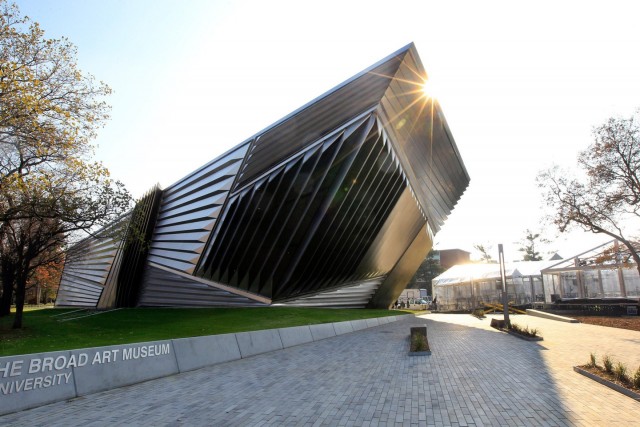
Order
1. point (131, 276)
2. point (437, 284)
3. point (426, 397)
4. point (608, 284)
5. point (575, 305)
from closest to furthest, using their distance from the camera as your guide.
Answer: point (426, 397), point (131, 276), point (575, 305), point (608, 284), point (437, 284)

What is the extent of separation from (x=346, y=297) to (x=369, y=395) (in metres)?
22.1

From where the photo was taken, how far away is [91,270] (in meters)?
30.3

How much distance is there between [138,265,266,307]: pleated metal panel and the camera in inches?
777

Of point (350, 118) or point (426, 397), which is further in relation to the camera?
point (350, 118)

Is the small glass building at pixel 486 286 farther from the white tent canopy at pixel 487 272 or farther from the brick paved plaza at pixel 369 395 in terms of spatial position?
the brick paved plaza at pixel 369 395

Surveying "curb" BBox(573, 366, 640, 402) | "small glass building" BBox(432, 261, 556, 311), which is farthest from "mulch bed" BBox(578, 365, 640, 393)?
"small glass building" BBox(432, 261, 556, 311)

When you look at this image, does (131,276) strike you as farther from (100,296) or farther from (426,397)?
(426,397)

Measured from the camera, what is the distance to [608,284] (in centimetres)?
3117

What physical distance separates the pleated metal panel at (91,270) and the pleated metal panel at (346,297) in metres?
11.3

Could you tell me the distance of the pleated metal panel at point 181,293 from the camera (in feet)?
64.7

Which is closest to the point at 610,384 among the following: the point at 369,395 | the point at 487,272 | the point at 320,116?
the point at 369,395

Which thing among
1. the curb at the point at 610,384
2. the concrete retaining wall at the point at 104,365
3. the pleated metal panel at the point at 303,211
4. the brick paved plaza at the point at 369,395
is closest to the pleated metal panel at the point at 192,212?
the pleated metal panel at the point at 303,211

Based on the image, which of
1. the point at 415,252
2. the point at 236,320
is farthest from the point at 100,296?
the point at 415,252

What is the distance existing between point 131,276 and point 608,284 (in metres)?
36.2
